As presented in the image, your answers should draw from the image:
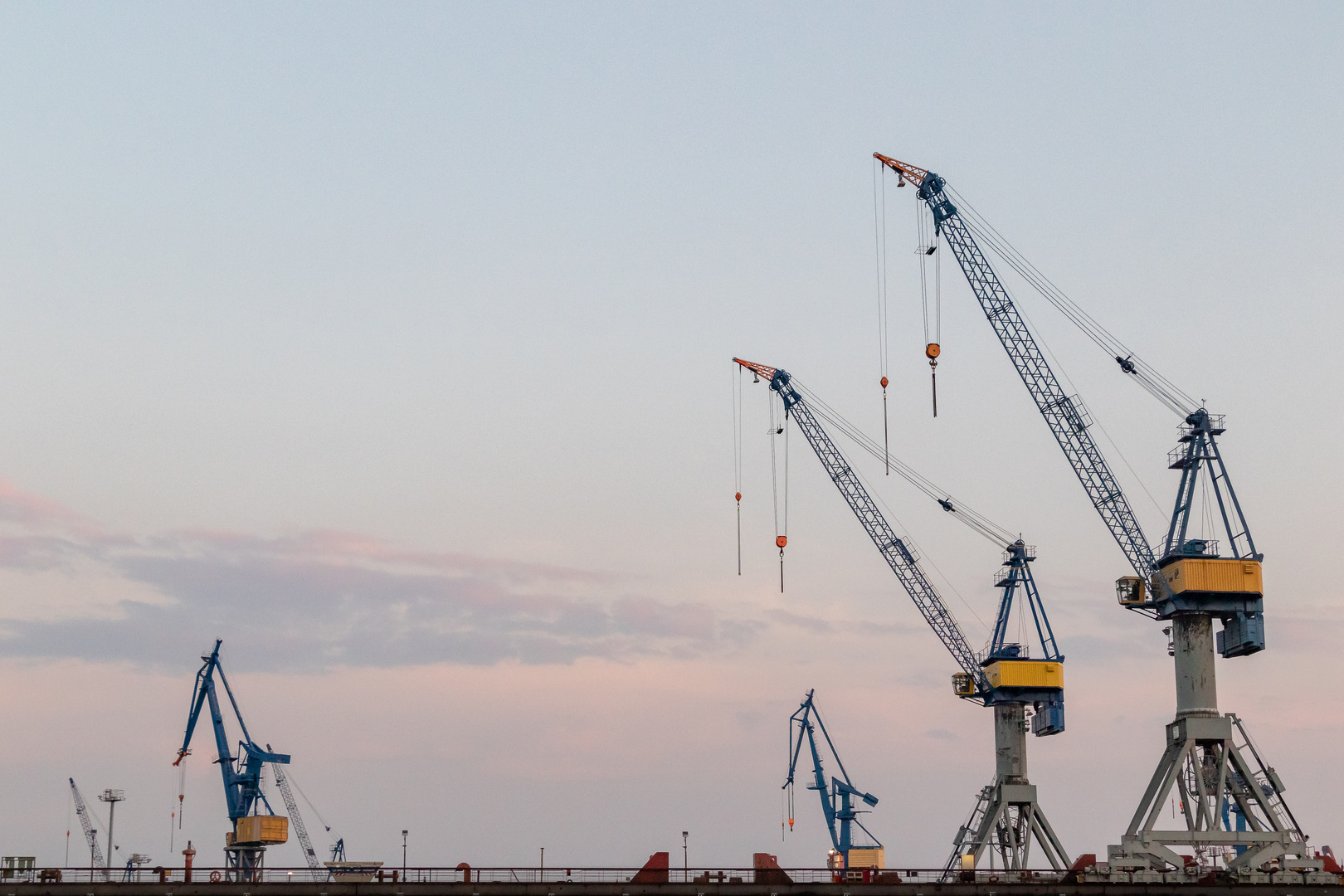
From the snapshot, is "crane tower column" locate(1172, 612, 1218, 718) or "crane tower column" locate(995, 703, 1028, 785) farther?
"crane tower column" locate(995, 703, 1028, 785)

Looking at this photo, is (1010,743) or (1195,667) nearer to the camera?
(1195,667)

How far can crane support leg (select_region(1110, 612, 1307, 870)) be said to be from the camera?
132 m

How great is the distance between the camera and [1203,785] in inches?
5281

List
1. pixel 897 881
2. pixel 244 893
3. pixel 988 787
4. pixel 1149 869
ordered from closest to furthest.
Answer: pixel 244 893
pixel 897 881
pixel 1149 869
pixel 988 787

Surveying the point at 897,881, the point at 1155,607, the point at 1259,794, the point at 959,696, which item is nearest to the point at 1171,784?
the point at 1259,794

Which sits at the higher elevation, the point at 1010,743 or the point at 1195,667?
the point at 1195,667

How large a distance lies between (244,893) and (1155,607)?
3272 inches

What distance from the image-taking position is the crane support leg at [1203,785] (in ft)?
433

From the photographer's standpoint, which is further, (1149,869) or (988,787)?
(988,787)

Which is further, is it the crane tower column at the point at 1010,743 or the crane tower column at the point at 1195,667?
the crane tower column at the point at 1010,743

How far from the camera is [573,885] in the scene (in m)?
109

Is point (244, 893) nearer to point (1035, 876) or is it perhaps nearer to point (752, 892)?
point (752, 892)

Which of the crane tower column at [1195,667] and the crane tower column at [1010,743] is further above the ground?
the crane tower column at [1195,667]

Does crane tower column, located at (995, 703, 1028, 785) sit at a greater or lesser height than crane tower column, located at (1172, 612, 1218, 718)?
lesser
